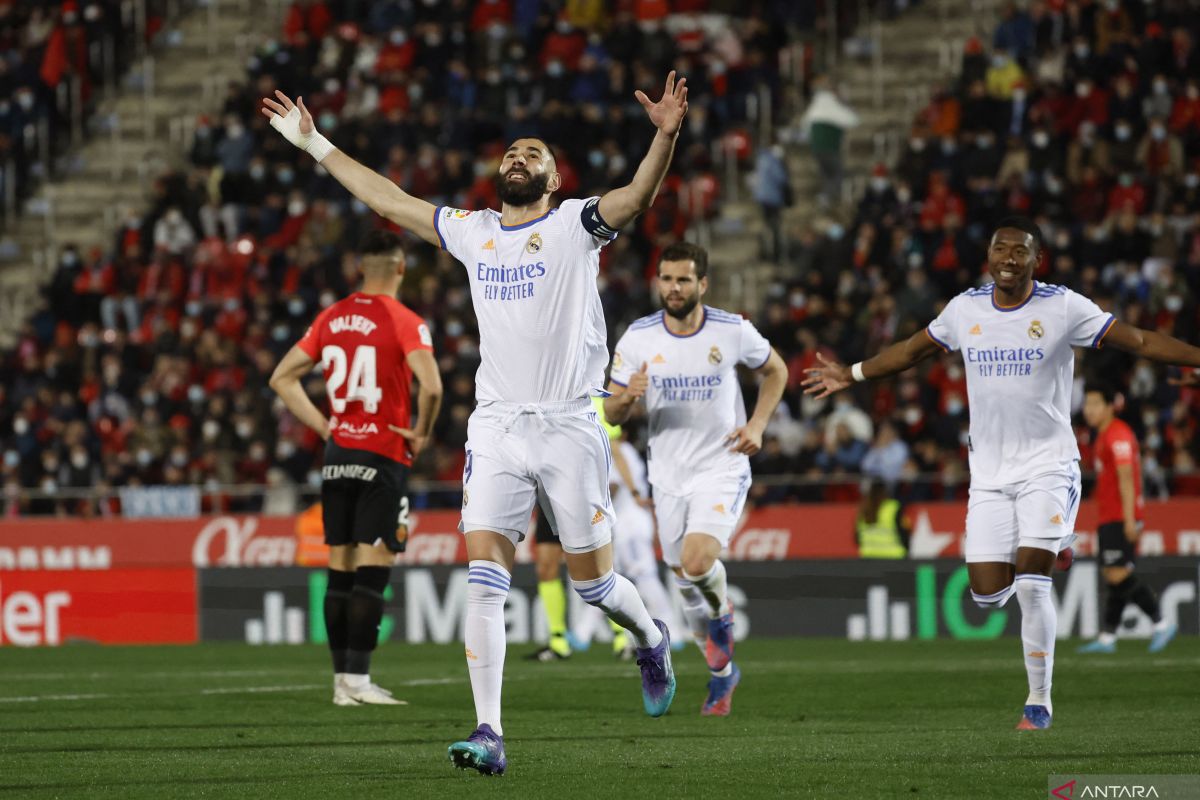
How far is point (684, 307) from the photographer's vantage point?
Answer: 11.7 metres

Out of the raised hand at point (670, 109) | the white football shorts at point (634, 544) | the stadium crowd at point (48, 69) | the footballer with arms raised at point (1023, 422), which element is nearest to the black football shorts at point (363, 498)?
the footballer with arms raised at point (1023, 422)

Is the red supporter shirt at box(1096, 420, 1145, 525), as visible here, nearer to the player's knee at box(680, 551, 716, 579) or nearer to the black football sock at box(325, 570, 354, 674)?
the player's knee at box(680, 551, 716, 579)

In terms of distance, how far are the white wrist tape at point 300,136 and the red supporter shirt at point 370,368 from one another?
8.62 feet

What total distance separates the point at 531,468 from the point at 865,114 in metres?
22.0

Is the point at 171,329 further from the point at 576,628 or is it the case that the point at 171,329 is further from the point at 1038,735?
the point at 1038,735

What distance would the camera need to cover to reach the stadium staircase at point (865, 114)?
2783 centimetres

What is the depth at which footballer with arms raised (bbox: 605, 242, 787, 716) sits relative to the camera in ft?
37.9

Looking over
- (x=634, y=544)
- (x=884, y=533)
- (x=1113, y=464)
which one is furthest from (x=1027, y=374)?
(x=884, y=533)

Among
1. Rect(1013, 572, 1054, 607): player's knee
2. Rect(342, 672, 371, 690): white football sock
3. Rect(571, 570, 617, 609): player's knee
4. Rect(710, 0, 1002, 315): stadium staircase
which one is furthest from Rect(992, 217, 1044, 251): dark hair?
Rect(710, 0, 1002, 315): stadium staircase

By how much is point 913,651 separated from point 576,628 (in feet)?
11.4

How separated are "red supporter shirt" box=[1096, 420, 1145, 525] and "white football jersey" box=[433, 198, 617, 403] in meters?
9.15

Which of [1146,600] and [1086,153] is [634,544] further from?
[1086,153]

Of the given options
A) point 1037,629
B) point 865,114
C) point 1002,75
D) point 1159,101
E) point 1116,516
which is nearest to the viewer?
point 1037,629

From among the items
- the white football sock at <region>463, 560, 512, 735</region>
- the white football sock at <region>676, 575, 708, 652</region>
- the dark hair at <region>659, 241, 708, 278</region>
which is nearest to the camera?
the white football sock at <region>463, 560, 512, 735</region>
